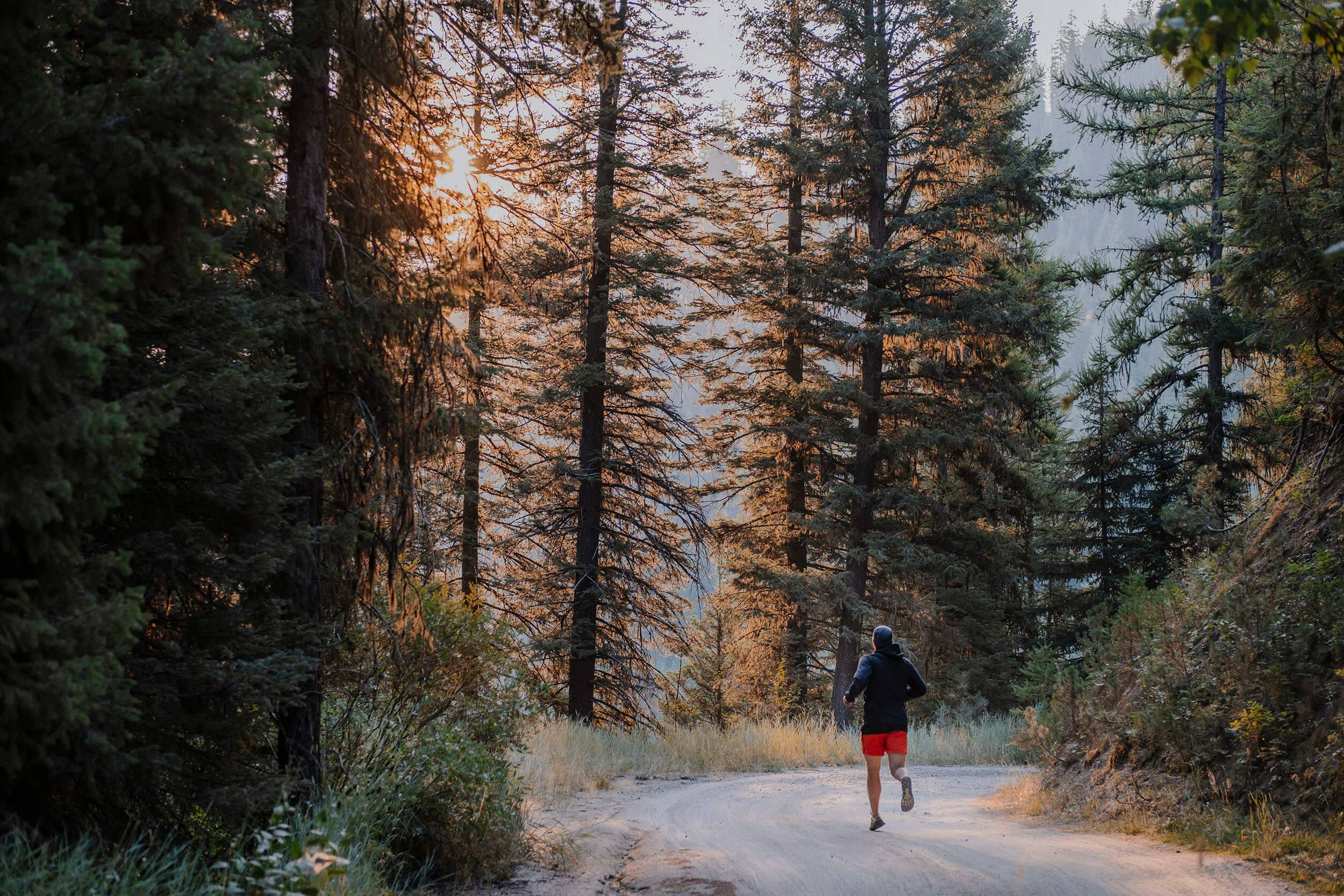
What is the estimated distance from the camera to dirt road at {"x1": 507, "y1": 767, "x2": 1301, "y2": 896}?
6438mm

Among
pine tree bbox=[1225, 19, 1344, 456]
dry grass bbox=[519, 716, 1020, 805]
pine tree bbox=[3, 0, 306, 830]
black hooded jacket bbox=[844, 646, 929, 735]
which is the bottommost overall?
dry grass bbox=[519, 716, 1020, 805]

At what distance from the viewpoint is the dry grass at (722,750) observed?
12.2m

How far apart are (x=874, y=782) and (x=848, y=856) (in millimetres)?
2005

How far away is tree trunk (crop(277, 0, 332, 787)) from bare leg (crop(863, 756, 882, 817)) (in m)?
5.60

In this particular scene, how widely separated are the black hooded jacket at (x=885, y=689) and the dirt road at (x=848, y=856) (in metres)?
1.00

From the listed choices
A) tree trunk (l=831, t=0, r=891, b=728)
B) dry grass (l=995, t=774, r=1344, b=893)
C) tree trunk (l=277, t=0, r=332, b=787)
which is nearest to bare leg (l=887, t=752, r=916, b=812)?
dry grass (l=995, t=774, r=1344, b=893)

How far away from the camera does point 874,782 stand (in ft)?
31.2

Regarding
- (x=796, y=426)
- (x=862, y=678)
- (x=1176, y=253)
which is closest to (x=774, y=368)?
(x=796, y=426)

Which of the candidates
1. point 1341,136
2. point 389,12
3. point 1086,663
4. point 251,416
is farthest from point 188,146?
point 1086,663

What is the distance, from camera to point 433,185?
7730 millimetres

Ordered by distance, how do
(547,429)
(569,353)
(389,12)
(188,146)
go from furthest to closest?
(547,429) → (569,353) → (389,12) → (188,146)

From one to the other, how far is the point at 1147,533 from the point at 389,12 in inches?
925

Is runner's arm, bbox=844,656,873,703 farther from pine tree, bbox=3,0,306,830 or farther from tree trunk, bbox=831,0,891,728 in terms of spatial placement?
tree trunk, bbox=831,0,891,728

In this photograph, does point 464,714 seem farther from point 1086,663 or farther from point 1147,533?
point 1147,533
